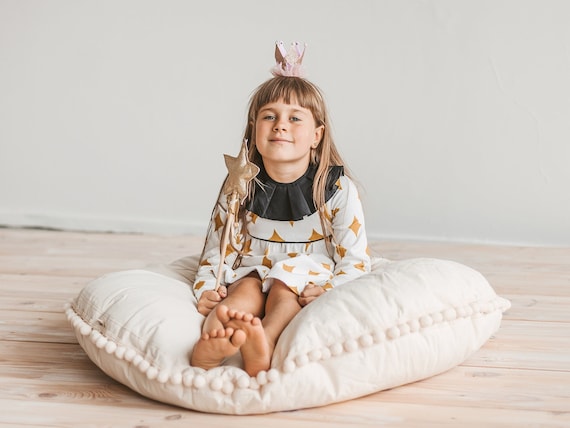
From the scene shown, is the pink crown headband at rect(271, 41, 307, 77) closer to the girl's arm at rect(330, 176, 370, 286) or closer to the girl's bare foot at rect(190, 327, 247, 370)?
the girl's arm at rect(330, 176, 370, 286)

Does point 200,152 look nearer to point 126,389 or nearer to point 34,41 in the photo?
point 34,41

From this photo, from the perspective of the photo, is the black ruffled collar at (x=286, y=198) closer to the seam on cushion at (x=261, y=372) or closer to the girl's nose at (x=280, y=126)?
the girl's nose at (x=280, y=126)

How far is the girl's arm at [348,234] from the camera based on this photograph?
202cm

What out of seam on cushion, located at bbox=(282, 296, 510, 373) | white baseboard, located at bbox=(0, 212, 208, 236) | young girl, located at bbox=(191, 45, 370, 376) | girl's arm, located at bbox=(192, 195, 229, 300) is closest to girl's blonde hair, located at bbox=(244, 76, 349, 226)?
young girl, located at bbox=(191, 45, 370, 376)

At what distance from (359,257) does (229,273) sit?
331 millimetres

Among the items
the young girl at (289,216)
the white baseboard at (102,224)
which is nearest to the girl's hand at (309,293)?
the young girl at (289,216)

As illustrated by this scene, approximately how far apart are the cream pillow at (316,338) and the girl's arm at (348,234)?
190 mm

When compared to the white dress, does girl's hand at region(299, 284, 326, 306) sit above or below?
below

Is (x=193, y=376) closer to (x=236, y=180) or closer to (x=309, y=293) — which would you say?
(x=309, y=293)

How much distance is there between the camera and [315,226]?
2.06m

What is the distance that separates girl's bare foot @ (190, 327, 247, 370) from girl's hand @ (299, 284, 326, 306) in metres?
0.35

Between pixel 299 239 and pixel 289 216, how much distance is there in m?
0.06

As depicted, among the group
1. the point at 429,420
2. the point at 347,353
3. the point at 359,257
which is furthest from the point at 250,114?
the point at 429,420

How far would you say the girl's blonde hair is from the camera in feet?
6.62
